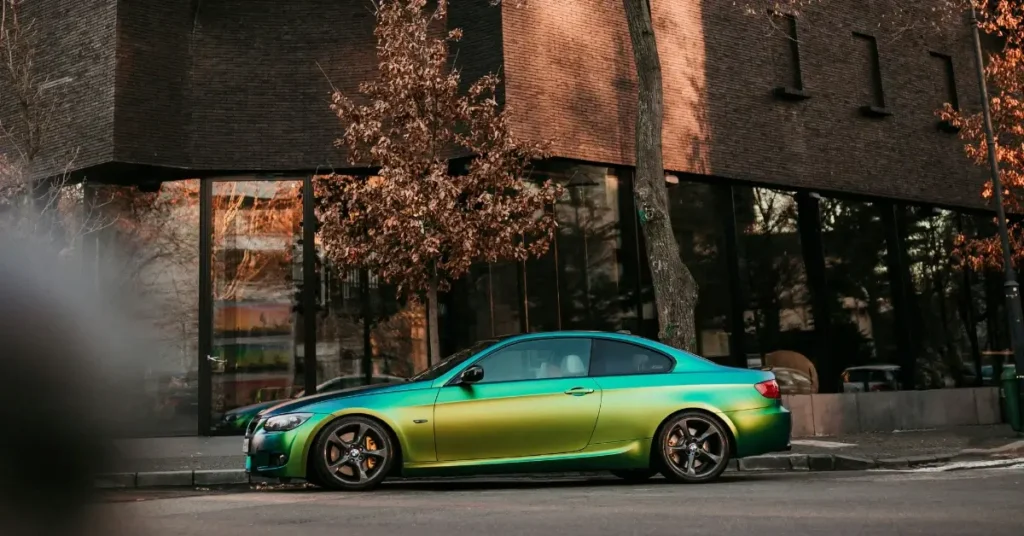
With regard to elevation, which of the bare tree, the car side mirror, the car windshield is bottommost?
the car side mirror

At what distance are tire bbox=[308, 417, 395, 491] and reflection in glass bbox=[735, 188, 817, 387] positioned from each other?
11770mm

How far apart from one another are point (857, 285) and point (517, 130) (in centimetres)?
1011

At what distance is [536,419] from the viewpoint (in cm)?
845

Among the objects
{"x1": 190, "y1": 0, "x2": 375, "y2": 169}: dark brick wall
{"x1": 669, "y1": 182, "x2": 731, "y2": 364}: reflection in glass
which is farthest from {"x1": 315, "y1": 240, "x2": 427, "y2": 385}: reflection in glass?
{"x1": 669, "y1": 182, "x2": 731, "y2": 364}: reflection in glass

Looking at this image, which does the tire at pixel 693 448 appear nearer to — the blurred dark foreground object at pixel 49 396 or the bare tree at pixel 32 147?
the blurred dark foreground object at pixel 49 396

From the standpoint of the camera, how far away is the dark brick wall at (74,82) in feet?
48.6

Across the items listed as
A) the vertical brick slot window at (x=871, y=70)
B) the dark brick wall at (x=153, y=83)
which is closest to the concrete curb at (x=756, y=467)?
the dark brick wall at (x=153, y=83)

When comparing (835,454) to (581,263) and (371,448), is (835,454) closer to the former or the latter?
(581,263)

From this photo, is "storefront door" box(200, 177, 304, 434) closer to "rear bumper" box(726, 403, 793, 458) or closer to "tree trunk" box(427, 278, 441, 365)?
"tree trunk" box(427, 278, 441, 365)

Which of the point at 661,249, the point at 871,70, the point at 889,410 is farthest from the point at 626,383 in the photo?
the point at 871,70

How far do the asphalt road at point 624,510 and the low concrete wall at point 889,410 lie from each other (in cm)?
628

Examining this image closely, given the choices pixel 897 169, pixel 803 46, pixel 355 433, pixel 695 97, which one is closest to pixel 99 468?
pixel 355 433

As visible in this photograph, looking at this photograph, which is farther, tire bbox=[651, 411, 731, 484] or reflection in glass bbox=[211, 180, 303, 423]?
reflection in glass bbox=[211, 180, 303, 423]

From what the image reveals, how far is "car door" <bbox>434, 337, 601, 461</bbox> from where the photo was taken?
8.35 meters
